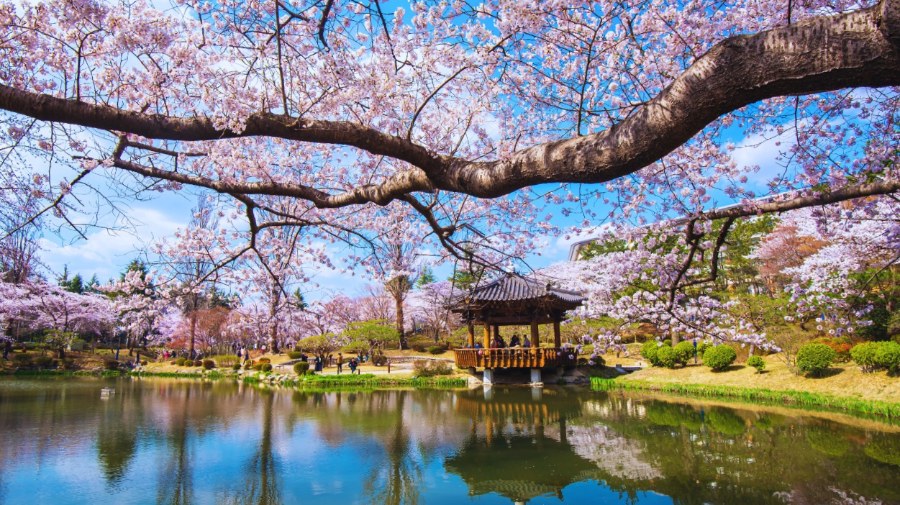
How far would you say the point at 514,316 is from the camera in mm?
14945

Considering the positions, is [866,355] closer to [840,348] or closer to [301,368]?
[840,348]

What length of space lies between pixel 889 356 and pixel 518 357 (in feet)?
27.3

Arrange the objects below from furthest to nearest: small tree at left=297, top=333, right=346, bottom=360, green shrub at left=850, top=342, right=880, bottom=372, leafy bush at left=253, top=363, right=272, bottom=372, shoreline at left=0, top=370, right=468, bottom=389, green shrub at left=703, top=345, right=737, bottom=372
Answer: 1. small tree at left=297, top=333, right=346, bottom=360
2. leafy bush at left=253, top=363, right=272, bottom=372
3. shoreline at left=0, top=370, right=468, bottom=389
4. green shrub at left=703, top=345, right=737, bottom=372
5. green shrub at left=850, top=342, right=880, bottom=372

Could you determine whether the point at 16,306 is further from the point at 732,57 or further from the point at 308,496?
the point at 732,57

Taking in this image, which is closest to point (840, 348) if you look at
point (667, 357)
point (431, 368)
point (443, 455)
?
point (667, 357)

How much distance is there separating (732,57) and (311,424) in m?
8.73

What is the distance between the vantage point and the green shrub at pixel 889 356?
349 inches

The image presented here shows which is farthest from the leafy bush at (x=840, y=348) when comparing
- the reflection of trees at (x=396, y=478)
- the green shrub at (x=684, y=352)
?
the reflection of trees at (x=396, y=478)

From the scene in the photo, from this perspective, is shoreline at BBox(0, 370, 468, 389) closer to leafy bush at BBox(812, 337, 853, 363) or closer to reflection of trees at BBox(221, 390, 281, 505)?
reflection of trees at BBox(221, 390, 281, 505)

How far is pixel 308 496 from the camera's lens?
4922 mm

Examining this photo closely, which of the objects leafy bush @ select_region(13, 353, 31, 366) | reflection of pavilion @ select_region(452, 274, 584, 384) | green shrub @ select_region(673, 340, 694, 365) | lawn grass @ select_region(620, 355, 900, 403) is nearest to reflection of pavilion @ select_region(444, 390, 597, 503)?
reflection of pavilion @ select_region(452, 274, 584, 384)

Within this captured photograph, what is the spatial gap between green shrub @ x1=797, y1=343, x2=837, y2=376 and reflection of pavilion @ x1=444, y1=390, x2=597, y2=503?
5163 mm

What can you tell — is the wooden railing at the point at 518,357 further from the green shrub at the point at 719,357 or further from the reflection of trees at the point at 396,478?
the reflection of trees at the point at 396,478

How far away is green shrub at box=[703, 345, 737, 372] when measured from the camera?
12.3m
